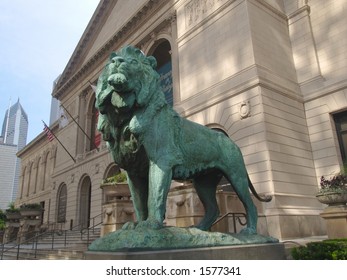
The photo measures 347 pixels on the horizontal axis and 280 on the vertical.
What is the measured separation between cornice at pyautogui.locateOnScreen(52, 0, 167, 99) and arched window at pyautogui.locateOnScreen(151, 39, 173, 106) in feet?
8.06

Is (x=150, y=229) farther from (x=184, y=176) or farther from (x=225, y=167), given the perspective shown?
(x=225, y=167)

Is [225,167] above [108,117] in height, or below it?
below

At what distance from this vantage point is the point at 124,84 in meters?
3.27

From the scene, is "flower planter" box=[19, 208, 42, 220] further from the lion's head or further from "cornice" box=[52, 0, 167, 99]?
the lion's head

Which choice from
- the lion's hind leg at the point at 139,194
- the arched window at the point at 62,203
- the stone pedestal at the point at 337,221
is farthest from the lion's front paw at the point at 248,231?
the arched window at the point at 62,203

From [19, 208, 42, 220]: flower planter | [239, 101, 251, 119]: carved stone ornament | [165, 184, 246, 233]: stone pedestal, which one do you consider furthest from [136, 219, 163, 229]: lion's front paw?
[19, 208, 42, 220]: flower planter

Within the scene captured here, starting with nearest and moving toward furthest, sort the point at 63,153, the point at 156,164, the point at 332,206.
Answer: the point at 156,164 < the point at 332,206 < the point at 63,153

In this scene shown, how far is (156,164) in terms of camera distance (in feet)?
11.3

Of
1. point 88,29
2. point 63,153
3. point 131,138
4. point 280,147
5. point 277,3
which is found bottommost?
point 131,138

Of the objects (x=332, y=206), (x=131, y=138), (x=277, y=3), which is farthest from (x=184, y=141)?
(x=277, y=3)

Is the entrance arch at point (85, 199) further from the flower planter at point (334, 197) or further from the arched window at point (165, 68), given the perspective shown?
the flower planter at point (334, 197)

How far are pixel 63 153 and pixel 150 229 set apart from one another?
34034mm

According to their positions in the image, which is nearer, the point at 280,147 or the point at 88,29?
the point at 280,147

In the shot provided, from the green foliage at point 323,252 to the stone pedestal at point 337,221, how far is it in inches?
160
